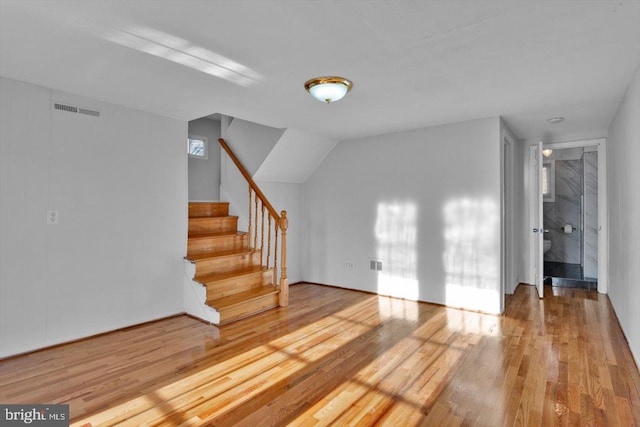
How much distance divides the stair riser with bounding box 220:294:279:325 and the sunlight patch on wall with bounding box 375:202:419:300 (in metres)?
1.60

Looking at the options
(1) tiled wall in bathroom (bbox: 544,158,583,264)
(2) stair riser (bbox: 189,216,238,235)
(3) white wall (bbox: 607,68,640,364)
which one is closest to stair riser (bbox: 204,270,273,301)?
(2) stair riser (bbox: 189,216,238,235)

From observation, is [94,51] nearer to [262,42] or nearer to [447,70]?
[262,42]

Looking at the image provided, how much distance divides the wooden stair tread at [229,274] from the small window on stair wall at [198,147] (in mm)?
2335

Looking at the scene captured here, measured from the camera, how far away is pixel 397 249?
15.2 ft

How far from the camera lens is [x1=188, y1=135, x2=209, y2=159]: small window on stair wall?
18.1 feet

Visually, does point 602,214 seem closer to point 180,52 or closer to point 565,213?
point 565,213

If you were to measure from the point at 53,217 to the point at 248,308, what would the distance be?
2.02 m

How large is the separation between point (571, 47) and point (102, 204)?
Answer: 3996mm

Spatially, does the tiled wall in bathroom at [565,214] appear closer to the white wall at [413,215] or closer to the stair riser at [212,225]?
the white wall at [413,215]

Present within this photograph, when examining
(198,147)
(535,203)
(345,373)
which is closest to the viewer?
(345,373)

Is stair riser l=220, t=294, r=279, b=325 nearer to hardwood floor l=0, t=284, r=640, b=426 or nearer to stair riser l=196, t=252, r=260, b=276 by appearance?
hardwood floor l=0, t=284, r=640, b=426

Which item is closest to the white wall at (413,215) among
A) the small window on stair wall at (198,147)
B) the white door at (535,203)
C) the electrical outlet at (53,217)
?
the white door at (535,203)

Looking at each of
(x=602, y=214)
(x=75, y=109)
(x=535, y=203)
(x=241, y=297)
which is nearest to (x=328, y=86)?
(x=75, y=109)

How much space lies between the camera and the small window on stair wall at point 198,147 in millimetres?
5520
